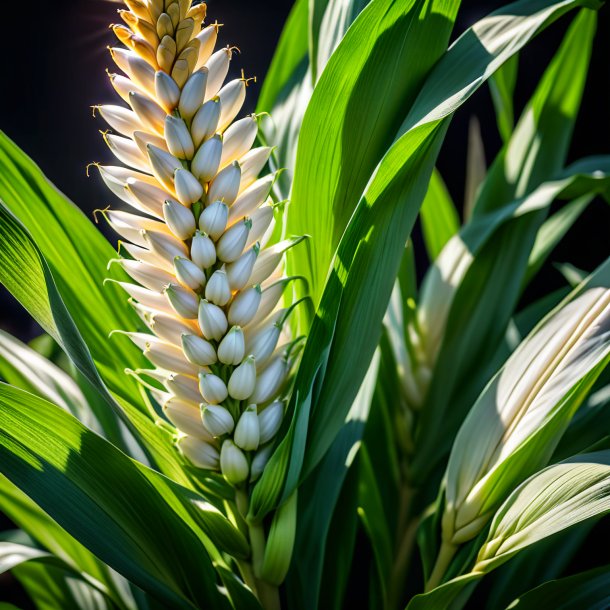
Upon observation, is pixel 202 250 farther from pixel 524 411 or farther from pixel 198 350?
pixel 524 411

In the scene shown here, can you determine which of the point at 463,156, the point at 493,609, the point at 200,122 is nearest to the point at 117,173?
the point at 200,122

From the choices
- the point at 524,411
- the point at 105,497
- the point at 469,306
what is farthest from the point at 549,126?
the point at 105,497

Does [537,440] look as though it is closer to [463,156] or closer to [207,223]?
[207,223]

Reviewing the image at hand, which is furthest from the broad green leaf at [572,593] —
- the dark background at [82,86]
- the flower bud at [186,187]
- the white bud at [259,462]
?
the dark background at [82,86]

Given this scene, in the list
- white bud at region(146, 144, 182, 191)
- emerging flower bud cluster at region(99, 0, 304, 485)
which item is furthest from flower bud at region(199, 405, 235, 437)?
white bud at region(146, 144, 182, 191)

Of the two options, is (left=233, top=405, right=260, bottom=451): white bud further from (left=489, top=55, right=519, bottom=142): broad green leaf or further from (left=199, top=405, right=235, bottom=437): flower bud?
(left=489, top=55, right=519, bottom=142): broad green leaf
